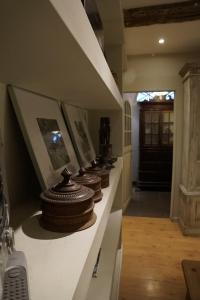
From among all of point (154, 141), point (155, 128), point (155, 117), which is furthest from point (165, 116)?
point (154, 141)

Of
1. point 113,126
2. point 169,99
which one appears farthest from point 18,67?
point 169,99

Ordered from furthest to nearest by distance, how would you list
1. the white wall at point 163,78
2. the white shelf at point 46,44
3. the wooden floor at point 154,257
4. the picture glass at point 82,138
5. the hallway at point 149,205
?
the hallway at point 149,205 → the white wall at point 163,78 → the wooden floor at point 154,257 → the picture glass at point 82,138 → the white shelf at point 46,44

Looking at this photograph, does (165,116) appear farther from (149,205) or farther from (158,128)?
(149,205)

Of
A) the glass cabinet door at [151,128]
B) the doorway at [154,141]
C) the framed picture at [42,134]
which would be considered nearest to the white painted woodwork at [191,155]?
the doorway at [154,141]

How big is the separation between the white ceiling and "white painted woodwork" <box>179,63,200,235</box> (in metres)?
0.32

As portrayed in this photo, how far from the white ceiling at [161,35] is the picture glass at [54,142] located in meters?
1.73

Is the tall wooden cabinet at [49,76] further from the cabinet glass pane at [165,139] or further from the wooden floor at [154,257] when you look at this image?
the cabinet glass pane at [165,139]

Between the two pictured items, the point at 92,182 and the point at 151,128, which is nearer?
the point at 92,182

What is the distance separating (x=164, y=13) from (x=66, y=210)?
2.34m

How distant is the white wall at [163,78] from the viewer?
351 cm

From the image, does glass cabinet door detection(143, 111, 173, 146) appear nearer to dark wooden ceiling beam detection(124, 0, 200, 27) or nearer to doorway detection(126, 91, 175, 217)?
doorway detection(126, 91, 175, 217)

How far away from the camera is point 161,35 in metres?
2.83

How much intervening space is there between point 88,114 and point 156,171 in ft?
12.6

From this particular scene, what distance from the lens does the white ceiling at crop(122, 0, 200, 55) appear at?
2.54 metres
